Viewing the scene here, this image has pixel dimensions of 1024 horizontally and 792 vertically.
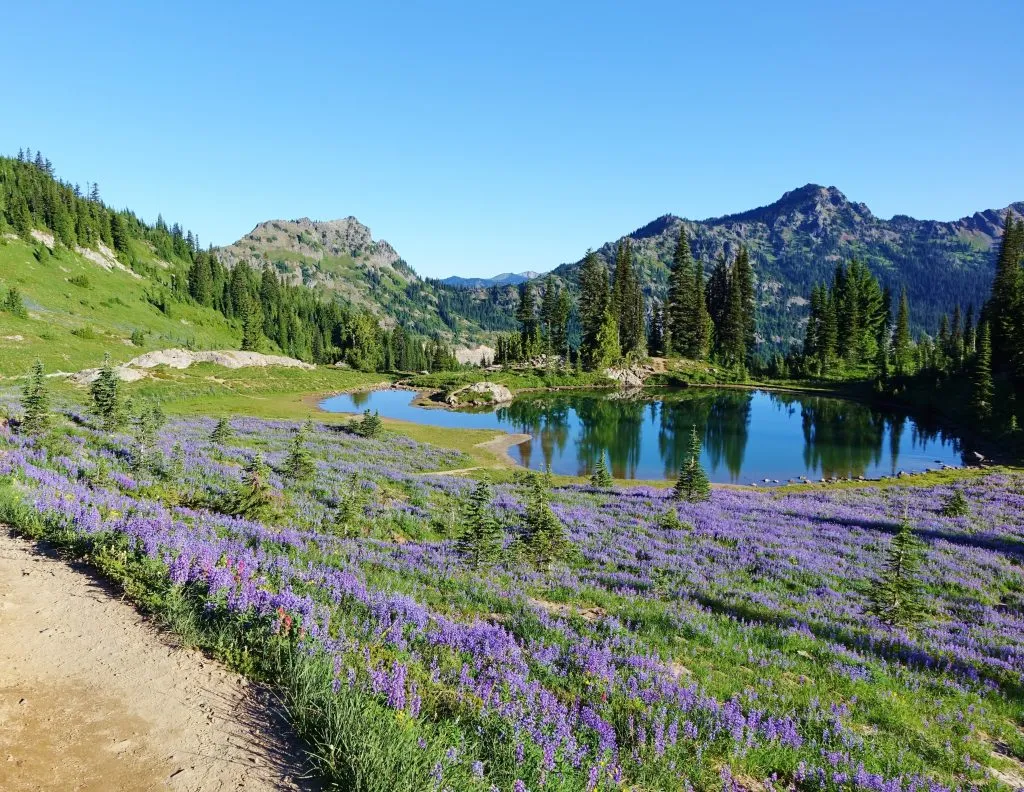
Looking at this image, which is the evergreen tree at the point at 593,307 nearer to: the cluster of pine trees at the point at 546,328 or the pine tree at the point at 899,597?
the cluster of pine trees at the point at 546,328

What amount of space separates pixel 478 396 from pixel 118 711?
3730 inches

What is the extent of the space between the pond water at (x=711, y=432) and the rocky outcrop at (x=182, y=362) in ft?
74.4

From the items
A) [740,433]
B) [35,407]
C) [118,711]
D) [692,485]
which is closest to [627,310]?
[740,433]

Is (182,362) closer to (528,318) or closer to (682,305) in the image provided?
(528,318)

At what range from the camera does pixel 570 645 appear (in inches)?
343

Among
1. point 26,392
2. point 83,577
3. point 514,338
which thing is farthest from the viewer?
point 514,338

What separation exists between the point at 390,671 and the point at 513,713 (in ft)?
5.15

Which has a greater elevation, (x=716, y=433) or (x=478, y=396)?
(x=478, y=396)

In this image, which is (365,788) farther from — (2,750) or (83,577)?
(83,577)

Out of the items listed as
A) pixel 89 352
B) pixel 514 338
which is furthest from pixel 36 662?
pixel 514 338

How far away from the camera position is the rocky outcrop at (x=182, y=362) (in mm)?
70031

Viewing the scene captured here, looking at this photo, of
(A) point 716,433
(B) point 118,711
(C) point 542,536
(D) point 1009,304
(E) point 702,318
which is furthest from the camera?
(E) point 702,318

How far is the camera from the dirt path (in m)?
4.73

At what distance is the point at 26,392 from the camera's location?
21641mm
